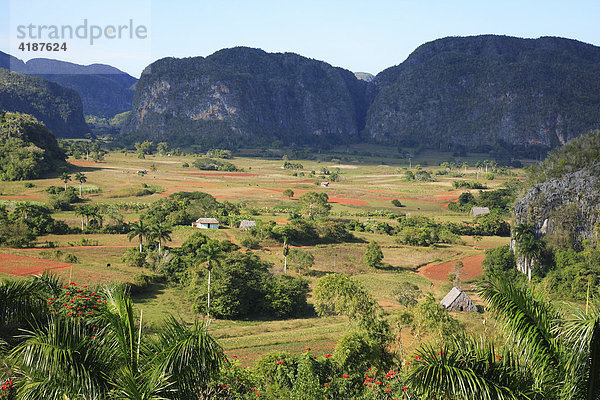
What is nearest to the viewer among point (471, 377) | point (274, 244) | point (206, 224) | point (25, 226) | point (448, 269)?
point (471, 377)

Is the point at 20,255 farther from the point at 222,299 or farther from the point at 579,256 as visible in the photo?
the point at 579,256

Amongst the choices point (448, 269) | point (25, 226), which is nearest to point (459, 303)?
point (448, 269)

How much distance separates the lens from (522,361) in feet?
25.3

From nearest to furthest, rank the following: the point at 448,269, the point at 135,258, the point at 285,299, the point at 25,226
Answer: the point at 285,299 < the point at 135,258 < the point at 25,226 < the point at 448,269

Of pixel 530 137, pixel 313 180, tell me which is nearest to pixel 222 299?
pixel 313 180

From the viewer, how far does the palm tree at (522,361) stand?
708 centimetres

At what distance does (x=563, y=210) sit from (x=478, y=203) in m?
35.6

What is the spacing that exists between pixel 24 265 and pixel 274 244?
22332mm

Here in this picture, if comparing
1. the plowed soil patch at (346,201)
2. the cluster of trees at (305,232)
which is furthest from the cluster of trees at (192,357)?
the plowed soil patch at (346,201)

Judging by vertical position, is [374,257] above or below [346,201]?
below

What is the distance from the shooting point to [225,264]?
3369cm

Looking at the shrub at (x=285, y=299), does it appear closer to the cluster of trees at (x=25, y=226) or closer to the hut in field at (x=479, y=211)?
the cluster of trees at (x=25, y=226)

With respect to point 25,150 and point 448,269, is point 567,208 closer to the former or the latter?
point 448,269

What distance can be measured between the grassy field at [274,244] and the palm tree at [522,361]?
16.2 feet
